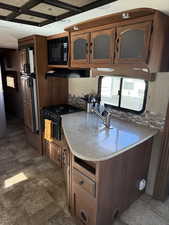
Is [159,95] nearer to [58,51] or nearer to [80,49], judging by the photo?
[80,49]

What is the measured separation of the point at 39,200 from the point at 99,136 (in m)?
1.23

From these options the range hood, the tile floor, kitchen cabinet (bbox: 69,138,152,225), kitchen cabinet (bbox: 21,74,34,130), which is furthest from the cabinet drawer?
kitchen cabinet (bbox: 21,74,34,130)

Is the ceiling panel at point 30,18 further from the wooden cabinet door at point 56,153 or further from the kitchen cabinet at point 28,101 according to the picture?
the wooden cabinet door at point 56,153

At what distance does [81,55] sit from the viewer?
2.06m

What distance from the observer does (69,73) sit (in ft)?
8.08

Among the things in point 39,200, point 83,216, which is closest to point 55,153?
point 39,200

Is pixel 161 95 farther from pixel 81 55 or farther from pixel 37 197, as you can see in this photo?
pixel 37 197

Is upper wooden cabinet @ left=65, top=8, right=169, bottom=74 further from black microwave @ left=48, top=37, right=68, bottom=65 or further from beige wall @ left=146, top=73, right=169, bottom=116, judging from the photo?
black microwave @ left=48, top=37, right=68, bottom=65

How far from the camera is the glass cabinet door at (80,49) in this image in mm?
1961

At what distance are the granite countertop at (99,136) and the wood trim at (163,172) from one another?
153mm

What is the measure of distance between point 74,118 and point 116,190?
3.87ft

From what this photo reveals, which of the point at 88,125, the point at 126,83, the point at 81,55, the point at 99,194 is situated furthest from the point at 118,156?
the point at 81,55

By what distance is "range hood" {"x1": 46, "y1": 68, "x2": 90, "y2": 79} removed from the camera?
7.97 ft

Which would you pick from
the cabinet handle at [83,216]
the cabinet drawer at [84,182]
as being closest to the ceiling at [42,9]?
the cabinet drawer at [84,182]
